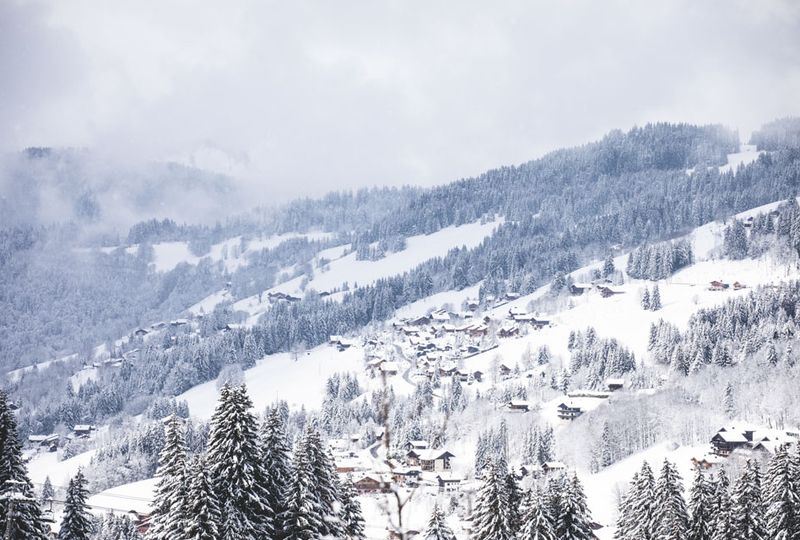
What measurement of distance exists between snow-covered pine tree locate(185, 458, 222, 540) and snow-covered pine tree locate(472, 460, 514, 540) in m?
13.8

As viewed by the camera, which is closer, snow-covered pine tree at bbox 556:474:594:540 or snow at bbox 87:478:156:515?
snow-covered pine tree at bbox 556:474:594:540

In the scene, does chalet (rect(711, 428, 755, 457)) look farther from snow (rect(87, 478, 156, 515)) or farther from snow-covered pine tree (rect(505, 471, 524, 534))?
snow (rect(87, 478, 156, 515))

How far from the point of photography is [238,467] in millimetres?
33500

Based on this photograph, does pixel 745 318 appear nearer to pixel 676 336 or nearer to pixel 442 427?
pixel 676 336

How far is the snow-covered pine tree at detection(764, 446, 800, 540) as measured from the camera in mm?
45250

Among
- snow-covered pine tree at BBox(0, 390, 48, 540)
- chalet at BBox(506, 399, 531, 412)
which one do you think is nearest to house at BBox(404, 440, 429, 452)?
chalet at BBox(506, 399, 531, 412)

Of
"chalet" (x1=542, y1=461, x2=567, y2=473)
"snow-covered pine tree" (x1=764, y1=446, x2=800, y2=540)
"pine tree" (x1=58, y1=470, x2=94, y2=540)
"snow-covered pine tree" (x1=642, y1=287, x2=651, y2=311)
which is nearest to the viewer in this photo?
"pine tree" (x1=58, y1=470, x2=94, y2=540)

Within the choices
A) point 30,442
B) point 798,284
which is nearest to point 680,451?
point 798,284

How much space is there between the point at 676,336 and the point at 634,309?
3688cm

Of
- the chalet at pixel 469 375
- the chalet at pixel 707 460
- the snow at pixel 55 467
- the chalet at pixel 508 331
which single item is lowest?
the snow at pixel 55 467

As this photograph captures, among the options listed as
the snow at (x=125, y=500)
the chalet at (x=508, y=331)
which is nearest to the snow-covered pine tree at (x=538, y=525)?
the snow at (x=125, y=500)

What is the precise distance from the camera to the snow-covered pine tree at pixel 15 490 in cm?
2894

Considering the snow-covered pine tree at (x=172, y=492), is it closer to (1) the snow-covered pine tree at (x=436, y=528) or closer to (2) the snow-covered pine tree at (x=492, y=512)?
(1) the snow-covered pine tree at (x=436, y=528)

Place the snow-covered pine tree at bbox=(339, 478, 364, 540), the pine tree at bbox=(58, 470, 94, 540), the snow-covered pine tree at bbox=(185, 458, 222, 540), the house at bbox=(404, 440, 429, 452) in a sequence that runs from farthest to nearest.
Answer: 1. the house at bbox=(404, 440, 429, 452)
2. the snow-covered pine tree at bbox=(339, 478, 364, 540)
3. the pine tree at bbox=(58, 470, 94, 540)
4. the snow-covered pine tree at bbox=(185, 458, 222, 540)
